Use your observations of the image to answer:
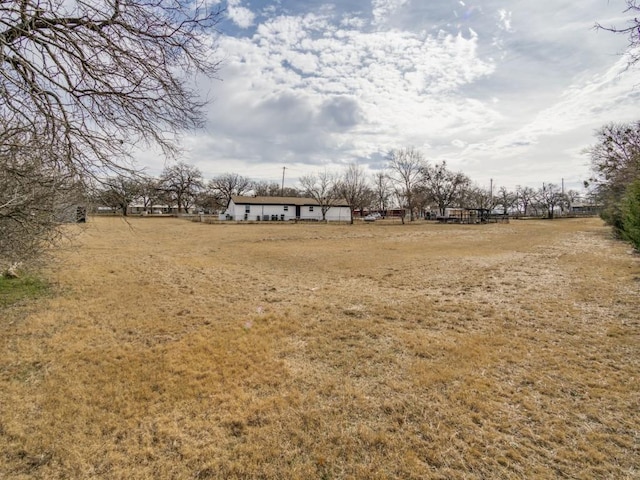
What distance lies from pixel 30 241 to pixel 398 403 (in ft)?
21.1

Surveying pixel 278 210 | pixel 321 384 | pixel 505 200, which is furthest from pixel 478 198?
pixel 321 384

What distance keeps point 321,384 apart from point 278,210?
50053 millimetres

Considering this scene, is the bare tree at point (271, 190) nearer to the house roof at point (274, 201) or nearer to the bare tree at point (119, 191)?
the house roof at point (274, 201)

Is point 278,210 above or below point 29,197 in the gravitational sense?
above

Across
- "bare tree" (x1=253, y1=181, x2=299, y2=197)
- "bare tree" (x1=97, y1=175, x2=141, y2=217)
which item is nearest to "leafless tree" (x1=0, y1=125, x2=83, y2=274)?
"bare tree" (x1=97, y1=175, x2=141, y2=217)

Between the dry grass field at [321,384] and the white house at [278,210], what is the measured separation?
4337cm

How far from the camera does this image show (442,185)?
200 feet

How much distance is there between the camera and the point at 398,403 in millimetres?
3475

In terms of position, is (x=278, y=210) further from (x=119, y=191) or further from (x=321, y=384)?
(x=321, y=384)

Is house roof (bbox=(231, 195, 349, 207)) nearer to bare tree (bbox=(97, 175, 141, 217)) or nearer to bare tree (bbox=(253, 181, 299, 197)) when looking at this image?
bare tree (bbox=(253, 181, 299, 197))

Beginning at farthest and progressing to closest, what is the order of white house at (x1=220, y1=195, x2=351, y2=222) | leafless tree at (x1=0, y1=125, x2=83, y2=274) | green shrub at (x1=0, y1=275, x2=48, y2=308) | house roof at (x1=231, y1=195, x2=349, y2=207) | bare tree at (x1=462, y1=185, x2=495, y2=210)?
bare tree at (x1=462, y1=185, x2=495, y2=210), house roof at (x1=231, y1=195, x2=349, y2=207), white house at (x1=220, y1=195, x2=351, y2=222), green shrub at (x1=0, y1=275, x2=48, y2=308), leafless tree at (x1=0, y1=125, x2=83, y2=274)

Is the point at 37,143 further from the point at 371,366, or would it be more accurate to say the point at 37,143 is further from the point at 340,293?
the point at 340,293

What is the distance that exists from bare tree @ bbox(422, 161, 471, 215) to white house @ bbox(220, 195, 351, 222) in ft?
55.3

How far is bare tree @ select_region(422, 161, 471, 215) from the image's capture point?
60000mm
